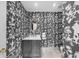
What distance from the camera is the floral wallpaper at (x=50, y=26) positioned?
5.67 m

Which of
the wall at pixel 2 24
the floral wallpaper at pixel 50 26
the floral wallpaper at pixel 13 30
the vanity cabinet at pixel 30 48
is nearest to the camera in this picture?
the wall at pixel 2 24

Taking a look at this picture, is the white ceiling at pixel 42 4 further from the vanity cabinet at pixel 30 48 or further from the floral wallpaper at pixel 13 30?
the vanity cabinet at pixel 30 48

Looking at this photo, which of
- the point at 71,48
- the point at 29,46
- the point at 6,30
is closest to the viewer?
the point at 71,48

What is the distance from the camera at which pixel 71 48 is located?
1.50 metres

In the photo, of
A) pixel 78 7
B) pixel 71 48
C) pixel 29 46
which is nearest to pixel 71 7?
pixel 78 7

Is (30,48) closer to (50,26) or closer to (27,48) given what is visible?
(27,48)

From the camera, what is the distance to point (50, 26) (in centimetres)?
569

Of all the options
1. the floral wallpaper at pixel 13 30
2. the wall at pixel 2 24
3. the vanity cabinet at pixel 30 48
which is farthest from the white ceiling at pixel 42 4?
the wall at pixel 2 24

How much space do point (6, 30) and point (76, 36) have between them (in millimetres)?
1516

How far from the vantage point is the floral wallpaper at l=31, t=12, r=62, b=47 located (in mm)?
5668

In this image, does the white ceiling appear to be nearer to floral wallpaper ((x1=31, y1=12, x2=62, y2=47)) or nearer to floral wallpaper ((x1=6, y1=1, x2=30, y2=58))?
floral wallpaper ((x1=6, y1=1, x2=30, y2=58))

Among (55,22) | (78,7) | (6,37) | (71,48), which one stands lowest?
(71,48)

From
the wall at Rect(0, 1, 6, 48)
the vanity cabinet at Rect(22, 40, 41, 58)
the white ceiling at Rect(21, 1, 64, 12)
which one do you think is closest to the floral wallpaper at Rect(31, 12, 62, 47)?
the white ceiling at Rect(21, 1, 64, 12)

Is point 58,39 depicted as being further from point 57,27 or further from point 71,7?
point 71,7
